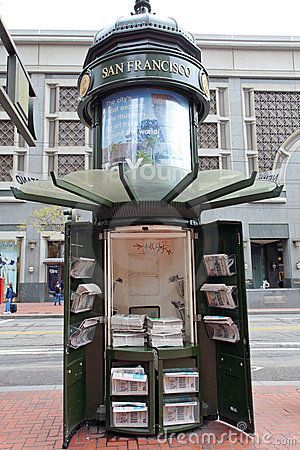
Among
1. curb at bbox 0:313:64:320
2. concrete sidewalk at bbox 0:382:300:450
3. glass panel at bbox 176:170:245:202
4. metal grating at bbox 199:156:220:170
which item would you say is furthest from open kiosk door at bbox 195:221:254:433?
metal grating at bbox 199:156:220:170

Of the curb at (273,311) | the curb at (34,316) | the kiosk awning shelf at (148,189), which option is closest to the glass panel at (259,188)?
the kiosk awning shelf at (148,189)

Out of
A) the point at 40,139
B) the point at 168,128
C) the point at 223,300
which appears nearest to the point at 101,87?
the point at 168,128

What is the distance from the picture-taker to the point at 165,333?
14.8 ft

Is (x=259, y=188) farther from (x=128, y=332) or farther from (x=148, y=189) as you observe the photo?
(x=128, y=332)

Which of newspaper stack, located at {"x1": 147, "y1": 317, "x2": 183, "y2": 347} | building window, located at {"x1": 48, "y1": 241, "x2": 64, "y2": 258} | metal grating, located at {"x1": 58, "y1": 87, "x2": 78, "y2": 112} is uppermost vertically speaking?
metal grating, located at {"x1": 58, "y1": 87, "x2": 78, "y2": 112}

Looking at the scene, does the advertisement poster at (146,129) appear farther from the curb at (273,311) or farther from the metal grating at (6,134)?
the metal grating at (6,134)

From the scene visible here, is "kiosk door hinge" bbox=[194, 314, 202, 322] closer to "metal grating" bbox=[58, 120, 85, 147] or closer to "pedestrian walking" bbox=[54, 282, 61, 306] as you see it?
"pedestrian walking" bbox=[54, 282, 61, 306]

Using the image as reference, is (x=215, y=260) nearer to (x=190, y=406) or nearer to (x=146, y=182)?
(x=146, y=182)

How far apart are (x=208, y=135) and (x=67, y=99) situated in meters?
9.69

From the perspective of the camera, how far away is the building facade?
25609mm

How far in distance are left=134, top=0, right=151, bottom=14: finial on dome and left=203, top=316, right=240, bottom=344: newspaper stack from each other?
13.5 ft

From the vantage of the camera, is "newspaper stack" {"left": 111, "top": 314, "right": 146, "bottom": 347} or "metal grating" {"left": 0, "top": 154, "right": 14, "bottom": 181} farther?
"metal grating" {"left": 0, "top": 154, "right": 14, "bottom": 181}

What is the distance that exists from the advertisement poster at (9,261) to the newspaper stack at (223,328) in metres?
22.7

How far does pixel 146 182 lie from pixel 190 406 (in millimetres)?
2466
